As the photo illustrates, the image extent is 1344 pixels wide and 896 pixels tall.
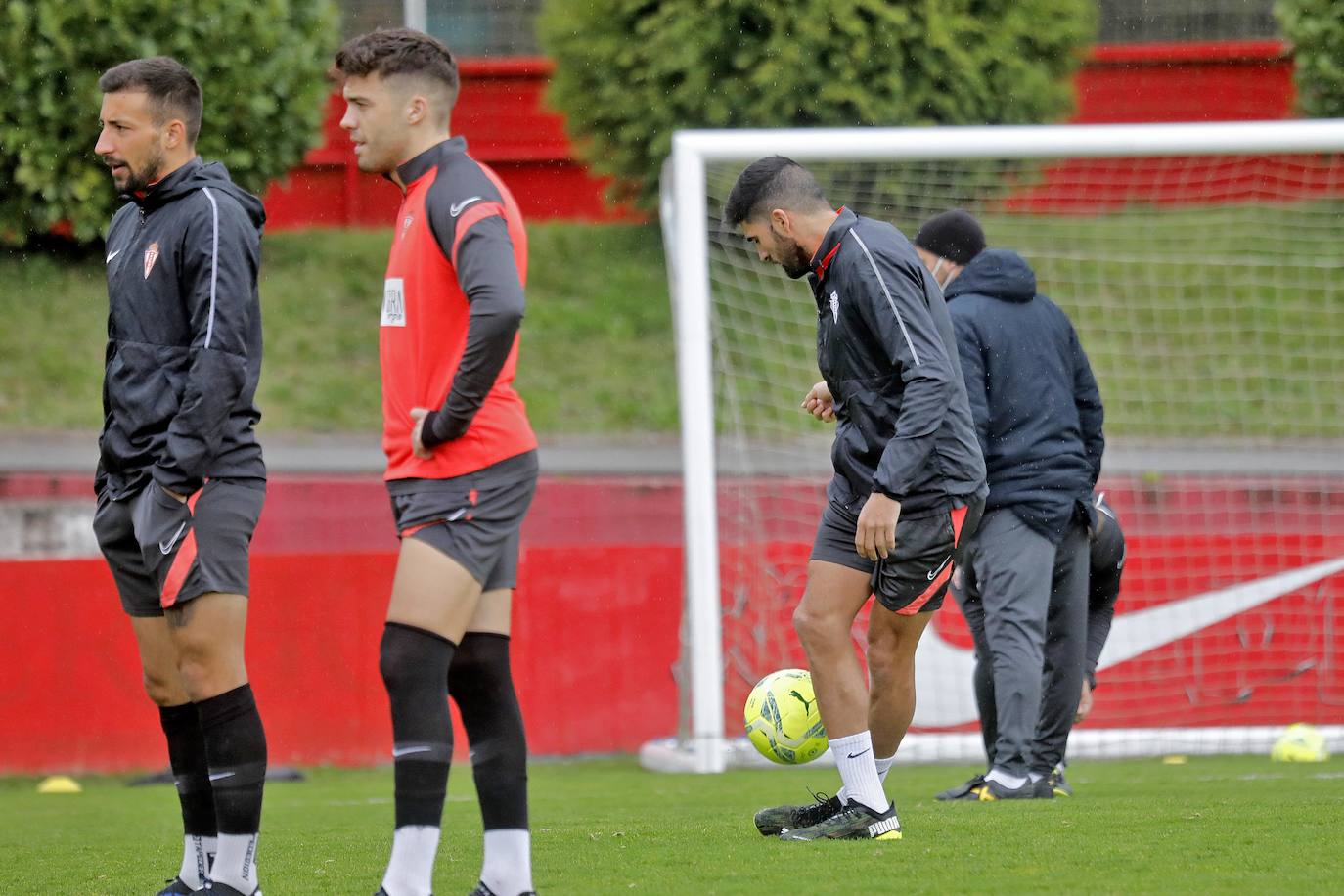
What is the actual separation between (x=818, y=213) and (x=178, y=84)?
5.61 ft

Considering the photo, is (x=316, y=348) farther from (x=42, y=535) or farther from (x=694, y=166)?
(x=694, y=166)

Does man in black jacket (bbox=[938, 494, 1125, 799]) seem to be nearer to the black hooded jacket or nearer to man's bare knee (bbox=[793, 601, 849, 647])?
the black hooded jacket

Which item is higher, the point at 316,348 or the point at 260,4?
the point at 260,4

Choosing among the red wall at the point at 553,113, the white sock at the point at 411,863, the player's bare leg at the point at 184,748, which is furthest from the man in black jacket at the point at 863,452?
the red wall at the point at 553,113

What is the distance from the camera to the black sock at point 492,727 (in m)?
3.70

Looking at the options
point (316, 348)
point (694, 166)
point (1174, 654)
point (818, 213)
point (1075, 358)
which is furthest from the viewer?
point (316, 348)

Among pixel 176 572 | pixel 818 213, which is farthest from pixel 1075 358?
pixel 176 572

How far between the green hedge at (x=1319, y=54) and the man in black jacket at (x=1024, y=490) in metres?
9.34

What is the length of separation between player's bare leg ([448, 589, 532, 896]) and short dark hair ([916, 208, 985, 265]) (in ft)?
9.70

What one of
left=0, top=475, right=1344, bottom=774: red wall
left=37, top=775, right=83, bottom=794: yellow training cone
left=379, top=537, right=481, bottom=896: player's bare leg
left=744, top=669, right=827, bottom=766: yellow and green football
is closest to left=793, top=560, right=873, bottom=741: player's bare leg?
left=744, top=669, right=827, bottom=766: yellow and green football

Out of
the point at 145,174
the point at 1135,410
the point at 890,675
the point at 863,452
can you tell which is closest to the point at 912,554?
the point at 863,452

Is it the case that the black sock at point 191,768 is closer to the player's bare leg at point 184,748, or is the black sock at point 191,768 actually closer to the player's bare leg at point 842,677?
the player's bare leg at point 184,748

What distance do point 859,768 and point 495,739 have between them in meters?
1.25

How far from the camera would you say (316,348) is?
14.5m
